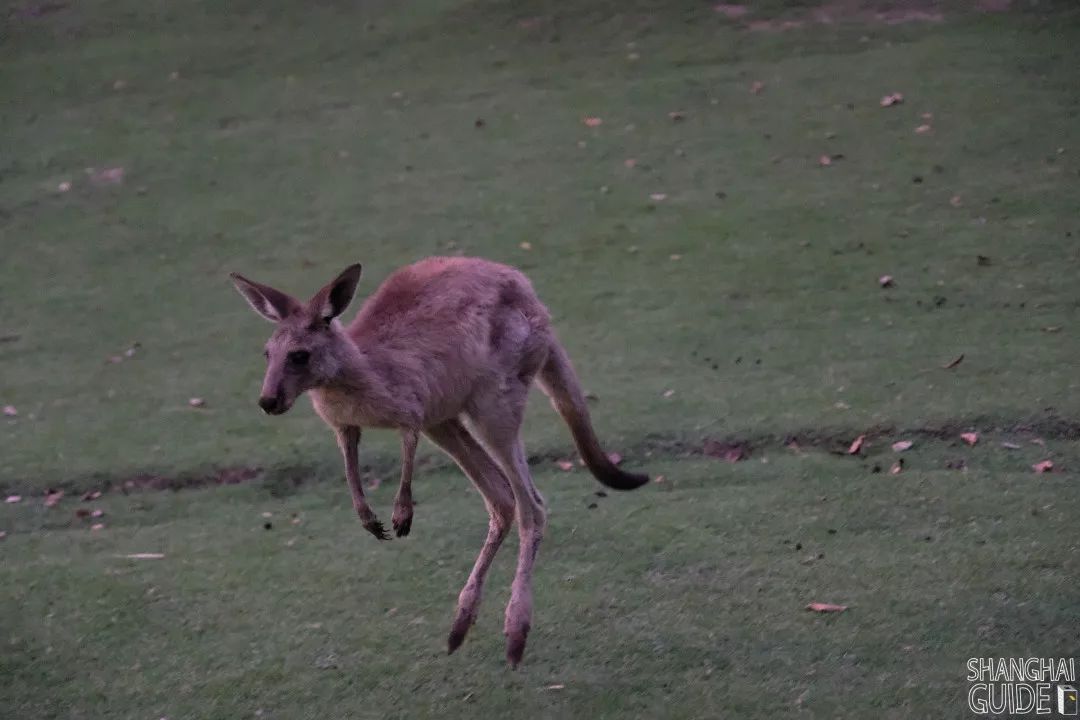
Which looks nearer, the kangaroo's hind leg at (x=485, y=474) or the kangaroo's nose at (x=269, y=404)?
the kangaroo's nose at (x=269, y=404)

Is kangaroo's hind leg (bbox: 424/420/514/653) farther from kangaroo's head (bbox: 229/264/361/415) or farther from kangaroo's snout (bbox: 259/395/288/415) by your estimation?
kangaroo's snout (bbox: 259/395/288/415)

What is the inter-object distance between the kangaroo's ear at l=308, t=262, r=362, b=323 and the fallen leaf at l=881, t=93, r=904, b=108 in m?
7.95

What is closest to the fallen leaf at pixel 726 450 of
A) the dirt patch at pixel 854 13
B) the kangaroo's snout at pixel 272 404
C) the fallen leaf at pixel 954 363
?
the fallen leaf at pixel 954 363

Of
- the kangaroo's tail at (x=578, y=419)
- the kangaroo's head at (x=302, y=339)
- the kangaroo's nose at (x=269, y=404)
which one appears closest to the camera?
the kangaroo's nose at (x=269, y=404)

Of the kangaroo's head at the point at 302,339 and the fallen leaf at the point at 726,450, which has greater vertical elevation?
the kangaroo's head at the point at 302,339

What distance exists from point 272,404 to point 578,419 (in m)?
1.43

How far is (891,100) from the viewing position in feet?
35.9

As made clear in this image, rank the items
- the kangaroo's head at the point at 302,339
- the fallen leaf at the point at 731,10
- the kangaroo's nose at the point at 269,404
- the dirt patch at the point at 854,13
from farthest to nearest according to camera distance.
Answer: the fallen leaf at the point at 731,10 → the dirt patch at the point at 854,13 → the kangaroo's head at the point at 302,339 → the kangaroo's nose at the point at 269,404

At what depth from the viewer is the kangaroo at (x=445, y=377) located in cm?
401

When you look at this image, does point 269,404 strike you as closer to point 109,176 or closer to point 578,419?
point 578,419

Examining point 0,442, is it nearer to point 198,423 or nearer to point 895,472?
point 198,423

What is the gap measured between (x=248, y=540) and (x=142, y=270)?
3.98 m

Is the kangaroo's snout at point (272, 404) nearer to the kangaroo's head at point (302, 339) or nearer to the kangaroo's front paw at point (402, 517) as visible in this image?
the kangaroo's head at point (302, 339)

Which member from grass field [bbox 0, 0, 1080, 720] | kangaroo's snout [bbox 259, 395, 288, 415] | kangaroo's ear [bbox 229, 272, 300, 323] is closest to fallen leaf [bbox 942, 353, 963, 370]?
grass field [bbox 0, 0, 1080, 720]
